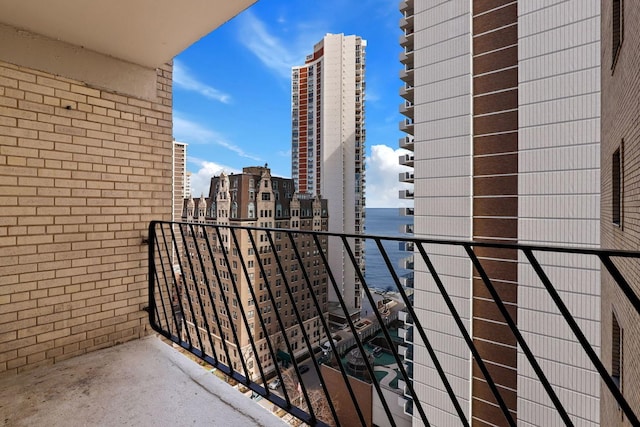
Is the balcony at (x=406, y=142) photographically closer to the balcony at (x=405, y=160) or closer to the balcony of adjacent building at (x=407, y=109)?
the balcony at (x=405, y=160)

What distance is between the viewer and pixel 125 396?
1424 mm

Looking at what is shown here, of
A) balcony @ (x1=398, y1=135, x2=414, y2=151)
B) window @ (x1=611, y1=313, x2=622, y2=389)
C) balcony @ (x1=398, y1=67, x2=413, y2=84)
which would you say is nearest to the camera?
window @ (x1=611, y1=313, x2=622, y2=389)

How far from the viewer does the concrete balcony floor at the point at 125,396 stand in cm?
127

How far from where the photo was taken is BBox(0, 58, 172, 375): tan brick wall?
167 cm

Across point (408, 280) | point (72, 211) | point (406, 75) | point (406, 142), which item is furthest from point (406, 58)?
point (72, 211)

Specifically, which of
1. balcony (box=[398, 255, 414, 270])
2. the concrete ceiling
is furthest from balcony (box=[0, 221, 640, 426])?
balcony (box=[398, 255, 414, 270])

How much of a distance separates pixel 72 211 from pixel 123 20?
1188 mm

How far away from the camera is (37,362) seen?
1.72 metres

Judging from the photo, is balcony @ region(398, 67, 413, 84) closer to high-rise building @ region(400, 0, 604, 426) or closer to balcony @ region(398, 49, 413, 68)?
balcony @ region(398, 49, 413, 68)

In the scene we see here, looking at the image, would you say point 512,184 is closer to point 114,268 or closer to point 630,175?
point 630,175

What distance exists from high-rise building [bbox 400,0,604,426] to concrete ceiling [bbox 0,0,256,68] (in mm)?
9822

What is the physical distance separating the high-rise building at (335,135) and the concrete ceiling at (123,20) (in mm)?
17912

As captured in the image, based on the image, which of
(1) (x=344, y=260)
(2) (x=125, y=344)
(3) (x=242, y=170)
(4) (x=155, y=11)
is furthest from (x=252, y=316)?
(4) (x=155, y=11)

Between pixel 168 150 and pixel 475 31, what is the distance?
37.8ft
